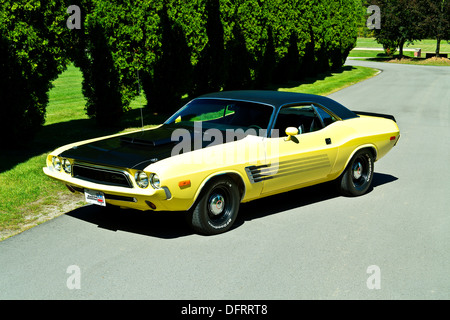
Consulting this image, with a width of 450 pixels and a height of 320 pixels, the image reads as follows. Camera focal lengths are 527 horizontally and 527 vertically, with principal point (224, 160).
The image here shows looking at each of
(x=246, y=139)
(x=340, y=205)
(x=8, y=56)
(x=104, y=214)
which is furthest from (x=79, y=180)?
(x=8, y=56)

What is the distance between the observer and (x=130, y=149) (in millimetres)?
6090

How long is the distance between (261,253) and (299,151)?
1.78 metres

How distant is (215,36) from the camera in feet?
57.1

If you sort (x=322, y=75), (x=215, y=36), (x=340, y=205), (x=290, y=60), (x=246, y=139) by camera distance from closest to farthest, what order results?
(x=246, y=139)
(x=340, y=205)
(x=215, y=36)
(x=290, y=60)
(x=322, y=75)

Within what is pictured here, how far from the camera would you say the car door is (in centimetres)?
654

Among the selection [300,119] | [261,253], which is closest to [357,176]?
[300,119]

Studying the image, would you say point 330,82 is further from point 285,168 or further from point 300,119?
point 285,168

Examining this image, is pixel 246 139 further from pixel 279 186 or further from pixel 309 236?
pixel 309 236

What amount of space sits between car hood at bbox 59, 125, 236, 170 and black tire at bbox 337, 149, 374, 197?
2.46 meters

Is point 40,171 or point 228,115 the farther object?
point 40,171

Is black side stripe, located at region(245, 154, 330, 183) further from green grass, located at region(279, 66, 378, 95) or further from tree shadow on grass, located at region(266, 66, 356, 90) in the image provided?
tree shadow on grass, located at region(266, 66, 356, 90)

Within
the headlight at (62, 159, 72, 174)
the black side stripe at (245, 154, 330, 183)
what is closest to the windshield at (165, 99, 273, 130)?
the black side stripe at (245, 154, 330, 183)

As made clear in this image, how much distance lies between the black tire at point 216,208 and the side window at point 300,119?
1.23 meters

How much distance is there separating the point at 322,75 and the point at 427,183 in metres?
23.4
